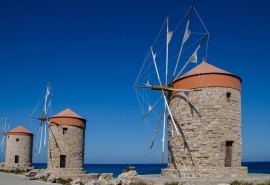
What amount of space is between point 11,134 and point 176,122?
23736 millimetres

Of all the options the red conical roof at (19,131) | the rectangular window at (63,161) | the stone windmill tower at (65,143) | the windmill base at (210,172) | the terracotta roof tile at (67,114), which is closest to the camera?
the windmill base at (210,172)

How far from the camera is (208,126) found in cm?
1562

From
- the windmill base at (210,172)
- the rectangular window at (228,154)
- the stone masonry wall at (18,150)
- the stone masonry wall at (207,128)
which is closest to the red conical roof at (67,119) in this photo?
the stone masonry wall at (18,150)

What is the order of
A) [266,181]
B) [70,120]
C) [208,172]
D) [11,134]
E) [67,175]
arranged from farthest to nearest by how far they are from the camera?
1. [11,134]
2. [70,120]
3. [67,175]
4. [208,172]
5. [266,181]

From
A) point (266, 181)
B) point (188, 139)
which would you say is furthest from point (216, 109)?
point (266, 181)

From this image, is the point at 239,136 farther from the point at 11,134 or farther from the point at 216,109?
the point at 11,134

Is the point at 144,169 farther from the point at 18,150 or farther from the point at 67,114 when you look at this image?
the point at 67,114

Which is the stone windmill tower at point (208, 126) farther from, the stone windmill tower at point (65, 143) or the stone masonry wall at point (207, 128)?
the stone windmill tower at point (65, 143)

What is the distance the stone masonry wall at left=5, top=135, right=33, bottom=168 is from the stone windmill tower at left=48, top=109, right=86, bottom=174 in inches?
396

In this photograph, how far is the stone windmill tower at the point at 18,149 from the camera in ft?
115

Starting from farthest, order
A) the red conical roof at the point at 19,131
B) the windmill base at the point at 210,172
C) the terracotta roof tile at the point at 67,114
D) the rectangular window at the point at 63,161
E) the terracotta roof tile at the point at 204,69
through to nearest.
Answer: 1. the red conical roof at the point at 19,131
2. the terracotta roof tile at the point at 67,114
3. the rectangular window at the point at 63,161
4. the terracotta roof tile at the point at 204,69
5. the windmill base at the point at 210,172

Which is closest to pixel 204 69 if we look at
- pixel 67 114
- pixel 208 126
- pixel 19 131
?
pixel 208 126

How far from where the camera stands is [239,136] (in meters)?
16.5

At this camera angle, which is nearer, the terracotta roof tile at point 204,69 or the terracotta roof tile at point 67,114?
the terracotta roof tile at point 204,69
